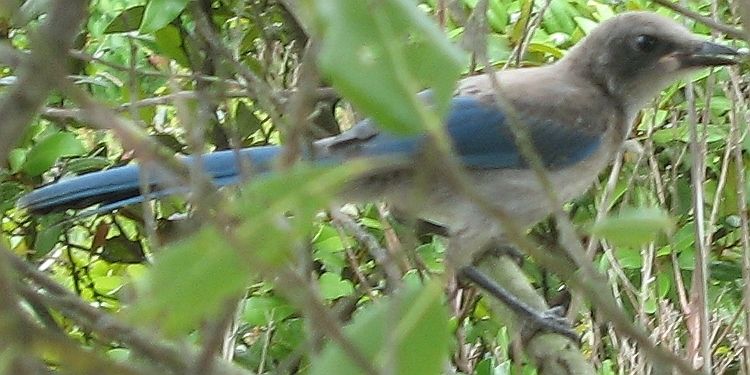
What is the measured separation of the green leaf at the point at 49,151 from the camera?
1728mm

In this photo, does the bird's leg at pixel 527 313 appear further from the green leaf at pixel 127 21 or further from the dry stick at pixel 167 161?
the dry stick at pixel 167 161

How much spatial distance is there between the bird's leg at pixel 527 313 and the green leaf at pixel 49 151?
0.67 m

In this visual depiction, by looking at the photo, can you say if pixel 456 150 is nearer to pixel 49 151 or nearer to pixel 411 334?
pixel 49 151

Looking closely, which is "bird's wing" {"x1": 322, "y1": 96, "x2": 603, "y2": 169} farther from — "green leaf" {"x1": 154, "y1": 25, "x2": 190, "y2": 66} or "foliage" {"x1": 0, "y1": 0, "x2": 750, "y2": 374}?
"green leaf" {"x1": 154, "y1": 25, "x2": 190, "y2": 66}

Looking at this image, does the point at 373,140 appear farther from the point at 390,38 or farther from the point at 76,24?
the point at 390,38

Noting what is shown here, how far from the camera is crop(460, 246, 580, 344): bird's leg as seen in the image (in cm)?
174

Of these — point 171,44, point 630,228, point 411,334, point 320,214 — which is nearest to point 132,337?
point 411,334

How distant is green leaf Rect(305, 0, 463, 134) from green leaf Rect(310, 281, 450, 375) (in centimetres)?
11

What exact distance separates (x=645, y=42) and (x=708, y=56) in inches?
9.9

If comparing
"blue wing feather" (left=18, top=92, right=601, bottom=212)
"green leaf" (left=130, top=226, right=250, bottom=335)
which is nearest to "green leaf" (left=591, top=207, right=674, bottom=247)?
"green leaf" (left=130, top=226, right=250, bottom=335)

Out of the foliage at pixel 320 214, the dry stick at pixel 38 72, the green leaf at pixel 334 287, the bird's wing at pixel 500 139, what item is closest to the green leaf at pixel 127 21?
the foliage at pixel 320 214

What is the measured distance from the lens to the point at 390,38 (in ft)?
1.47

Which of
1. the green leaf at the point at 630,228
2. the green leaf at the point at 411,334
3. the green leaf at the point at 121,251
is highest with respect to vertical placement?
the green leaf at the point at 630,228

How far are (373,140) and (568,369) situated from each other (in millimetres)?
461
